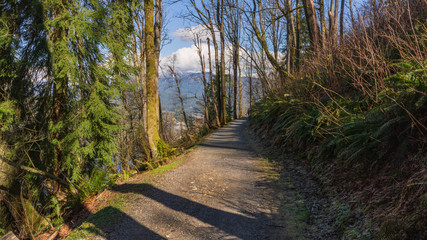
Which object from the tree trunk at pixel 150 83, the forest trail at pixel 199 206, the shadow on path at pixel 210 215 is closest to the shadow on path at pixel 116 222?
the forest trail at pixel 199 206

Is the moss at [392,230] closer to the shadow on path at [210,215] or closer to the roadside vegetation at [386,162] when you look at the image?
the roadside vegetation at [386,162]

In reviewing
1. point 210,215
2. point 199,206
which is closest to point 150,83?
point 199,206

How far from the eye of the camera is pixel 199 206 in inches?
166

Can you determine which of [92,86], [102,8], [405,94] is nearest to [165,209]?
[405,94]

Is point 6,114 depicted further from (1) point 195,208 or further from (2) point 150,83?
(1) point 195,208

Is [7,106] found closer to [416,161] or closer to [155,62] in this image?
[155,62]

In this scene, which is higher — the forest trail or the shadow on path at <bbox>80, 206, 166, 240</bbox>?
the forest trail

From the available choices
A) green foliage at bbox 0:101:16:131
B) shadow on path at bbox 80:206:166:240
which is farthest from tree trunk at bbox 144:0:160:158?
shadow on path at bbox 80:206:166:240

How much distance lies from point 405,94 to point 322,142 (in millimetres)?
1721

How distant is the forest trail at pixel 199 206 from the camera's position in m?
3.50

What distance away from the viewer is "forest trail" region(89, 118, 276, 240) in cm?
350

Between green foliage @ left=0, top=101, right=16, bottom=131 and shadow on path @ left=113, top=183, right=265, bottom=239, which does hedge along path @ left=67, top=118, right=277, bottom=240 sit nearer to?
shadow on path @ left=113, top=183, right=265, bottom=239

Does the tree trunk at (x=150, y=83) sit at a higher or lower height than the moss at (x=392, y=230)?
higher

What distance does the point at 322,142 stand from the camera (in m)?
4.93
